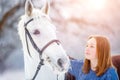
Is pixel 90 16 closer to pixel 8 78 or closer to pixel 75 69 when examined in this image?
pixel 75 69

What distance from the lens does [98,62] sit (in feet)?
5.57

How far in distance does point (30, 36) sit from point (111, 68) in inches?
20.8

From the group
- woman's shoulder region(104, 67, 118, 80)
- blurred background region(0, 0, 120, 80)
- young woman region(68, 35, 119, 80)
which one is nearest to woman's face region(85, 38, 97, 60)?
young woman region(68, 35, 119, 80)

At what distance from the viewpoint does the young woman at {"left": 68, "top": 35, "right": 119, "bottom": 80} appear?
5.47 ft

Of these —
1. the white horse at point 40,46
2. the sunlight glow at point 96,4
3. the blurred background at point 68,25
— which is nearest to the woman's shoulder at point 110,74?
the white horse at point 40,46

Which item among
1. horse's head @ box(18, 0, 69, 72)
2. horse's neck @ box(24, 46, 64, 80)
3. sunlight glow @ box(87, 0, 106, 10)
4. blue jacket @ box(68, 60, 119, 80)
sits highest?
sunlight glow @ box(87, 0, 106, 10)

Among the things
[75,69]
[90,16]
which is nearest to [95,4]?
[90,16]

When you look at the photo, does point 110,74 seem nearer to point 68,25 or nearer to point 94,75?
point 94,75

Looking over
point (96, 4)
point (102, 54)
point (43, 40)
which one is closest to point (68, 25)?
point (96, 4)

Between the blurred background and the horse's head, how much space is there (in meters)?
0.31

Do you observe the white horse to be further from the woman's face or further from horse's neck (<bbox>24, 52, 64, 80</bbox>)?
the woman's face

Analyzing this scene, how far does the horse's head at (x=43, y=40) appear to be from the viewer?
1790 millimetres

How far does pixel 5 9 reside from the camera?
7.00 feet

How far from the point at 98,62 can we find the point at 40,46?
37 cm
